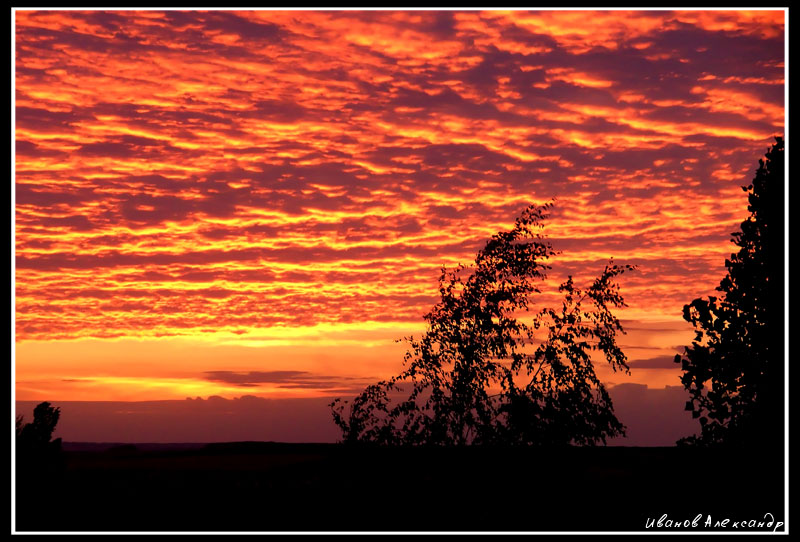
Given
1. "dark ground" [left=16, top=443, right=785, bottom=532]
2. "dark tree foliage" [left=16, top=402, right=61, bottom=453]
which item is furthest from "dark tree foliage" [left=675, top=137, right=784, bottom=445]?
"dark tree foliage" [left=16, top=402, right=61, bottom=453]

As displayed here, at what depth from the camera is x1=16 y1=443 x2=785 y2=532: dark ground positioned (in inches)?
881

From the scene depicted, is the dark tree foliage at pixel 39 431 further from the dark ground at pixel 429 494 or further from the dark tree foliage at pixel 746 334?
the dark tree foliage at pixel 746 334

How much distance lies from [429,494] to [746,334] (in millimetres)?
11374

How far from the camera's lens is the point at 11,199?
20500 mm

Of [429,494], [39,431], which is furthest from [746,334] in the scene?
[39,431]

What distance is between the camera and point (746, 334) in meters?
28.1

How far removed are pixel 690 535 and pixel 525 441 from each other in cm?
852

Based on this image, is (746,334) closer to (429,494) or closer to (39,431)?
(429,494)

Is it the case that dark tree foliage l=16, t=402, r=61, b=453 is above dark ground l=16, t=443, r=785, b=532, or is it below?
above

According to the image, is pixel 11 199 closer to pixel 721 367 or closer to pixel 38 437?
pixel 38 437

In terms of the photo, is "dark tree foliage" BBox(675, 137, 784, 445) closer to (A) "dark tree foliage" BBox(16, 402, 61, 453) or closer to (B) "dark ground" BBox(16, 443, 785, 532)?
(B) "dark ground" BBox(16, 443, 785, 532)

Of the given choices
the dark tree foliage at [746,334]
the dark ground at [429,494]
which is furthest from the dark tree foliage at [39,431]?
the dark tree foliage at [746,334]

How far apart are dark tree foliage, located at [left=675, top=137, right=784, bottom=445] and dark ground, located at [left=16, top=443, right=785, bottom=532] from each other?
131 cm
